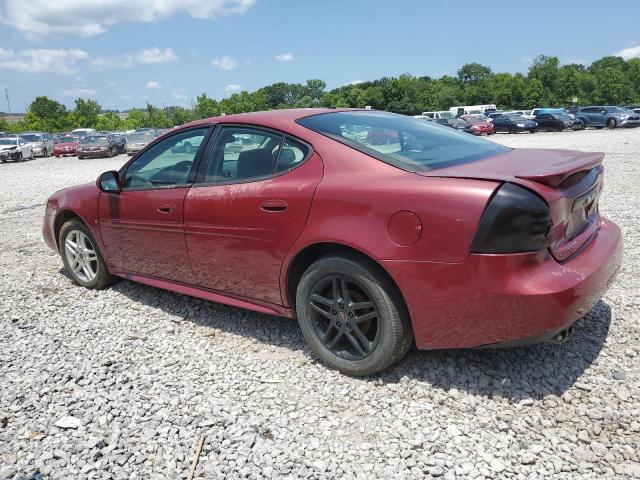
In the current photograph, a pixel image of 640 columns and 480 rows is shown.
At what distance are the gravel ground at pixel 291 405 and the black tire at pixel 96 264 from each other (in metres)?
0.70

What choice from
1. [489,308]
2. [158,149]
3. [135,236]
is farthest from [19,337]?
[489,308]

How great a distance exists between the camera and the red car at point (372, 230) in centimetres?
244

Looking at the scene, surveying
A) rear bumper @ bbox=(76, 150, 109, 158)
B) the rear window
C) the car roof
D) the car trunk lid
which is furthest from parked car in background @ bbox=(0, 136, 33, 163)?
the car trunk lid

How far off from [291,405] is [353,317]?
607 millimetres

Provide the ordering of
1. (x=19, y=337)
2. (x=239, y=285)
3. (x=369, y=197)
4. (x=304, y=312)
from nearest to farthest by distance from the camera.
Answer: (x=369, y=197), (x=304, y=312), (x=239, y=285), (x=19, y=337)

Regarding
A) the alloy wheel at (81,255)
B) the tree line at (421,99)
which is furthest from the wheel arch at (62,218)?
the tree line at (421,99)

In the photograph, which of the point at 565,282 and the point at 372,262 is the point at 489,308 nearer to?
the point at 565,282

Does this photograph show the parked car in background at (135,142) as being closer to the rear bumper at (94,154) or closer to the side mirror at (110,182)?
the rear bumper at (94,154)

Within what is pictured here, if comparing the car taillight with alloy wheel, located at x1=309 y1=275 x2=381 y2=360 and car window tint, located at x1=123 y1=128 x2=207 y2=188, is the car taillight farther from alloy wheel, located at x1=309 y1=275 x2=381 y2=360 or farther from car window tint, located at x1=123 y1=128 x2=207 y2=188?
car window tint, located at x1=123 y1=128 x2=207 y2=188

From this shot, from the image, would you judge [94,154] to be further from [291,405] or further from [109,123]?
[109,123]

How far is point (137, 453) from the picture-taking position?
254 centimetres

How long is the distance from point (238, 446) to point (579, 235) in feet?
7.02

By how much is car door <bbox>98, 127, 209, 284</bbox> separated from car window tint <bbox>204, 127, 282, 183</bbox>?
0.20 metres

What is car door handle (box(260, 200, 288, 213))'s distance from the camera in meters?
3.09
